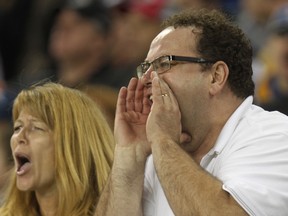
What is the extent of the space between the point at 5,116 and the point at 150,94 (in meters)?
2.44

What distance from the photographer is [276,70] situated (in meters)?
6.75

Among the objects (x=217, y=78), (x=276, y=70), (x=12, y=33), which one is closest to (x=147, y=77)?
(x=217, y=78)

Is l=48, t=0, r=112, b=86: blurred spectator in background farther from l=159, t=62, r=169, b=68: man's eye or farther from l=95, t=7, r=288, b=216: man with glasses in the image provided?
l=159, t=62, r=169, b=68: man's eye

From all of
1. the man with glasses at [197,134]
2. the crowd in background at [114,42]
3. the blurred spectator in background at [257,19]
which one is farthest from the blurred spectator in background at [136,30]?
the man with glasses at [197,134]

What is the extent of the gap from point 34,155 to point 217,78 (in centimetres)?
102

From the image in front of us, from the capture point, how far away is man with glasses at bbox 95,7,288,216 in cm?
406

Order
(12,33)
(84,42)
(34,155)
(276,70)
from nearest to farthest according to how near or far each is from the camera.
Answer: (34,155), (276,70), (84,42), (12,33)

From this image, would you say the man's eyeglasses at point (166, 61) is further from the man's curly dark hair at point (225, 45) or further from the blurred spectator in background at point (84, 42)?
the blurred spectator in background at point (84, 42)

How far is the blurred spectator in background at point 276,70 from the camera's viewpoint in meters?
6.40

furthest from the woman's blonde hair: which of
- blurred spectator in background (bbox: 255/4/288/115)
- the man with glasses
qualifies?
blurred spectator in background (bbox: 255/4/288/115)

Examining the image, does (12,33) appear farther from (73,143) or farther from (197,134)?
(197,134)

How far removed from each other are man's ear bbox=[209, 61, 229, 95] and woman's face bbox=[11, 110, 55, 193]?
913mm

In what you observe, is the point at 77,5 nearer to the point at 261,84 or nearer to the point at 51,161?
the point at 261,84

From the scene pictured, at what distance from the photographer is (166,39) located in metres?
4.61
